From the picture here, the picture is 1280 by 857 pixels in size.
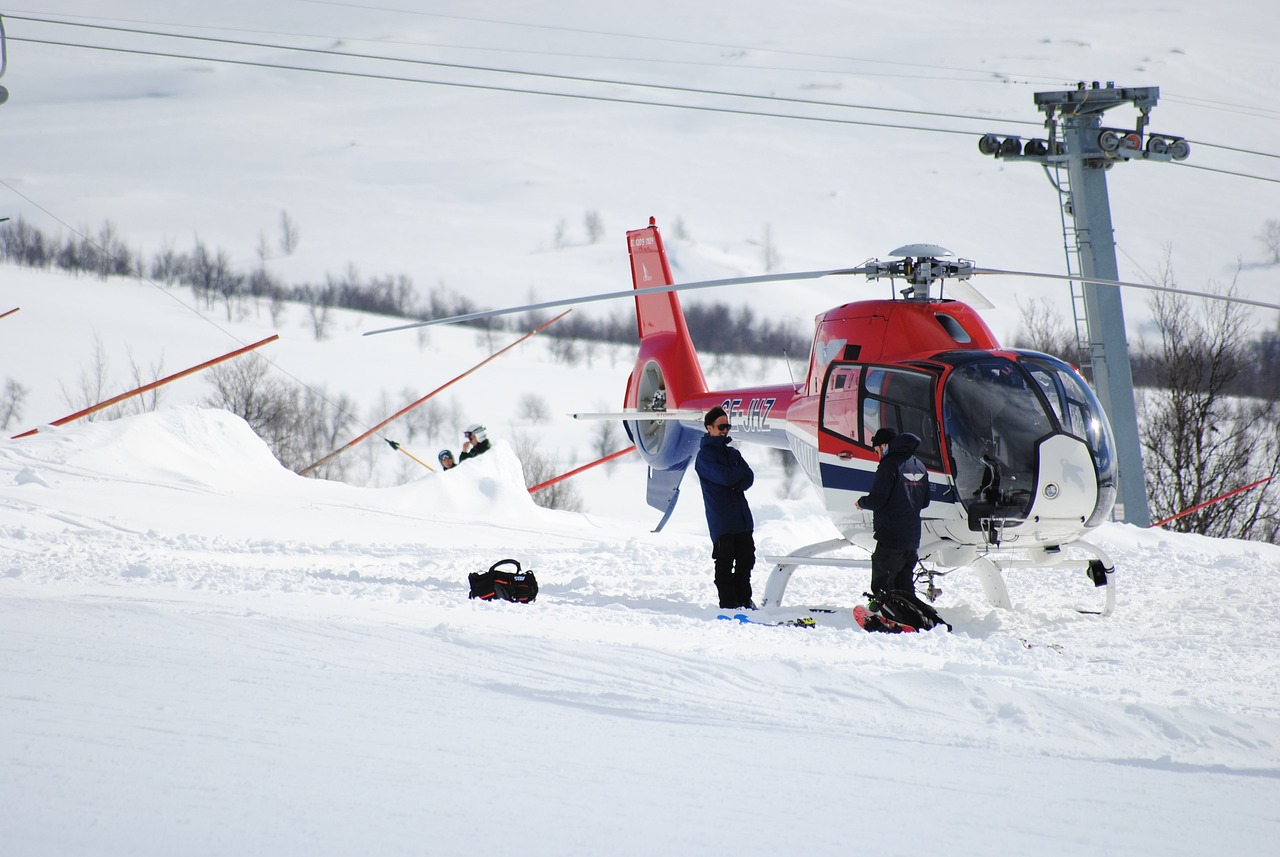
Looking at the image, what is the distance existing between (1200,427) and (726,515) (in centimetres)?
2560

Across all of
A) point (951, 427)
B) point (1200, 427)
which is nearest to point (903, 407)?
point (951, 427)

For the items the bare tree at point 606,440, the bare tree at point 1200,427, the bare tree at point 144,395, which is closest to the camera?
the bare tree at point 1200,427

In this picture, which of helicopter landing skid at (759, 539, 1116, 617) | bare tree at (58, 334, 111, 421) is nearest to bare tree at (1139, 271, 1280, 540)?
helicopter landing skid at (759, 539, 1116, 617)

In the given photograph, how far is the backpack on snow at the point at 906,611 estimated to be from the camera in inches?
299

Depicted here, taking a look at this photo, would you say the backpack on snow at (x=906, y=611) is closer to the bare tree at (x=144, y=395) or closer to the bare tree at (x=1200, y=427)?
the bare tree at (x=1200, y=427)

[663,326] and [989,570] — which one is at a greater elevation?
[663,326]

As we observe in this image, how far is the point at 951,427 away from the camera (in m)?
8.00

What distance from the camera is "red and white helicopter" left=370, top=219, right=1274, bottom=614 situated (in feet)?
25.8

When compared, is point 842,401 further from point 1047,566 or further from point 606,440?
point 606,440

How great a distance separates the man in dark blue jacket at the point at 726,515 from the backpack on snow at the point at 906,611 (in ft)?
4.16

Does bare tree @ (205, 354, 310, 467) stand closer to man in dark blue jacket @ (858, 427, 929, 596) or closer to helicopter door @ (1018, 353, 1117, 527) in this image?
man in dark blue jacket @ (858, 427, 929, 596)

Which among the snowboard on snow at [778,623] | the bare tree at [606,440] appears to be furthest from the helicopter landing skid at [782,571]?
the bare tree at [606,440]

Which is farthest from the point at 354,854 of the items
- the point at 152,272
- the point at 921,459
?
the point at 152,272

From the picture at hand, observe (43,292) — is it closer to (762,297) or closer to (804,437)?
(804,437)
